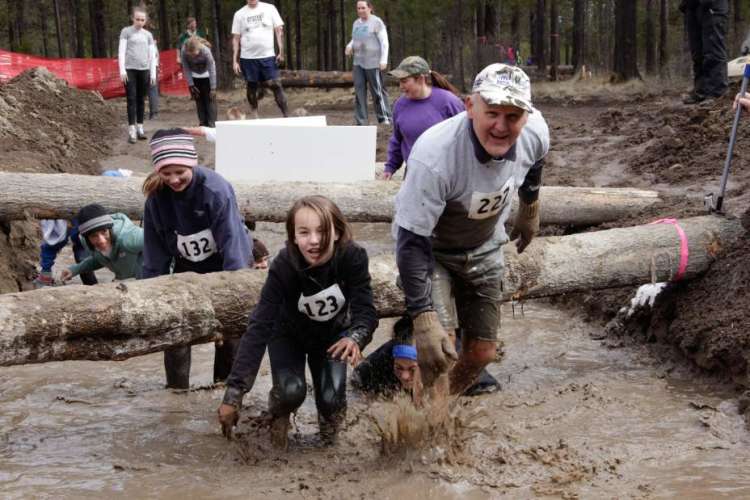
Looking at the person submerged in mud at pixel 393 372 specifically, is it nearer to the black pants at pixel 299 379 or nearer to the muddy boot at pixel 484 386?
the muddy boot at pixel 484 386

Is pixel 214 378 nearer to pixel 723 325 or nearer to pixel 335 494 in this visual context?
pixel 335 494

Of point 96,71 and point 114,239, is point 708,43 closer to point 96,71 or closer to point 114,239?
point 114,239

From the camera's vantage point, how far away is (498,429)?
493 centimetres

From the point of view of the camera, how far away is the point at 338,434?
15.6ft

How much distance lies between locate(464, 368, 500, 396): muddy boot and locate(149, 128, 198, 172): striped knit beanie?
2225 millimetres

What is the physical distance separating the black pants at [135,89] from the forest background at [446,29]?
7337 mm

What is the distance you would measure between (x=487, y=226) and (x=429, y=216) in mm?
528

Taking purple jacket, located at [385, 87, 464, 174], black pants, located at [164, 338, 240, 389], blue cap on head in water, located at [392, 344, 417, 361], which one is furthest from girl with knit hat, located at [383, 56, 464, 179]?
black pants, located at [164, 338, 240, 389]

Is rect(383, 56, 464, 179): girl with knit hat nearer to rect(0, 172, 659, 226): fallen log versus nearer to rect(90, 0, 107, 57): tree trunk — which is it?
rect(0, 172, 659, 226): fallen log

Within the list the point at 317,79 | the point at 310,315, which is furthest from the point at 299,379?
the point at 317,79

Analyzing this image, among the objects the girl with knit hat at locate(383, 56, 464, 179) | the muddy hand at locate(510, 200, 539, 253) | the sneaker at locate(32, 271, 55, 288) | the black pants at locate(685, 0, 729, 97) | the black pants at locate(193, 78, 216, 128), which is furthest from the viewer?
the black pants at locate(193, 78, 216, 128)

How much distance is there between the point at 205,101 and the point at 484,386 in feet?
33.5

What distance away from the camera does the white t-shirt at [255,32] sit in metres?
13.6

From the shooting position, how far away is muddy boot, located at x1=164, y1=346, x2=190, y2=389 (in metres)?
5.60
